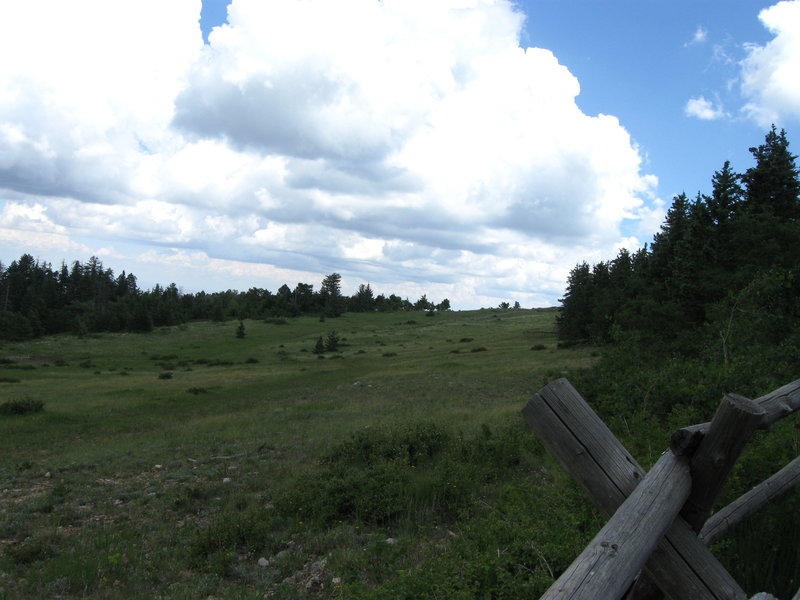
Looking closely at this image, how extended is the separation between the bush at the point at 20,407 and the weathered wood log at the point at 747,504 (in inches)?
1237

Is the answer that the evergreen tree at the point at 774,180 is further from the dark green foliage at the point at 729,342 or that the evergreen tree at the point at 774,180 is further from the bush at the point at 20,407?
→ the bush at the point at 20,407

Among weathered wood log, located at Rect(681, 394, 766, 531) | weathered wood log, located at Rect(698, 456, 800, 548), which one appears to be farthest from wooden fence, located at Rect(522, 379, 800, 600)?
weathered wood log, located at Rect(698, 456, 800, 548)

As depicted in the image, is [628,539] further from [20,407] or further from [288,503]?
[20,407]

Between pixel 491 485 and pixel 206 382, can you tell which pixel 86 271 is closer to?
pixel 206 382

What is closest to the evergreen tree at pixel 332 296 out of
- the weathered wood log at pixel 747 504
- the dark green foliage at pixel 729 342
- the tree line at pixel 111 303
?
the tree line at pixel 111 303

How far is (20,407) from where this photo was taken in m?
27.0

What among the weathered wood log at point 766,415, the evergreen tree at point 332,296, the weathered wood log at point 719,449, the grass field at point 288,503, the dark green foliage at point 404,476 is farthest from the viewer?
the evergreen tree at point 332,296

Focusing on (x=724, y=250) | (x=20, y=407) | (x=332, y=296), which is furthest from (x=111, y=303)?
(x=724, y=250)

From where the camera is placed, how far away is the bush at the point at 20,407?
26516mm

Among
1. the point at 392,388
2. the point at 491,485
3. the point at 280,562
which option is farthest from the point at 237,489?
the point at 392,388

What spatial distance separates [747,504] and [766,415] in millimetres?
1514

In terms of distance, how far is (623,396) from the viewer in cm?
1116

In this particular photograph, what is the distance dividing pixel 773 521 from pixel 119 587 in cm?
714

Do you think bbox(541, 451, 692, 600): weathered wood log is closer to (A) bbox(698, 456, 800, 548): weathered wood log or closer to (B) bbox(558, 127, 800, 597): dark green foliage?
(A) bbox(698, 456, 800, 548): weathered wood log
